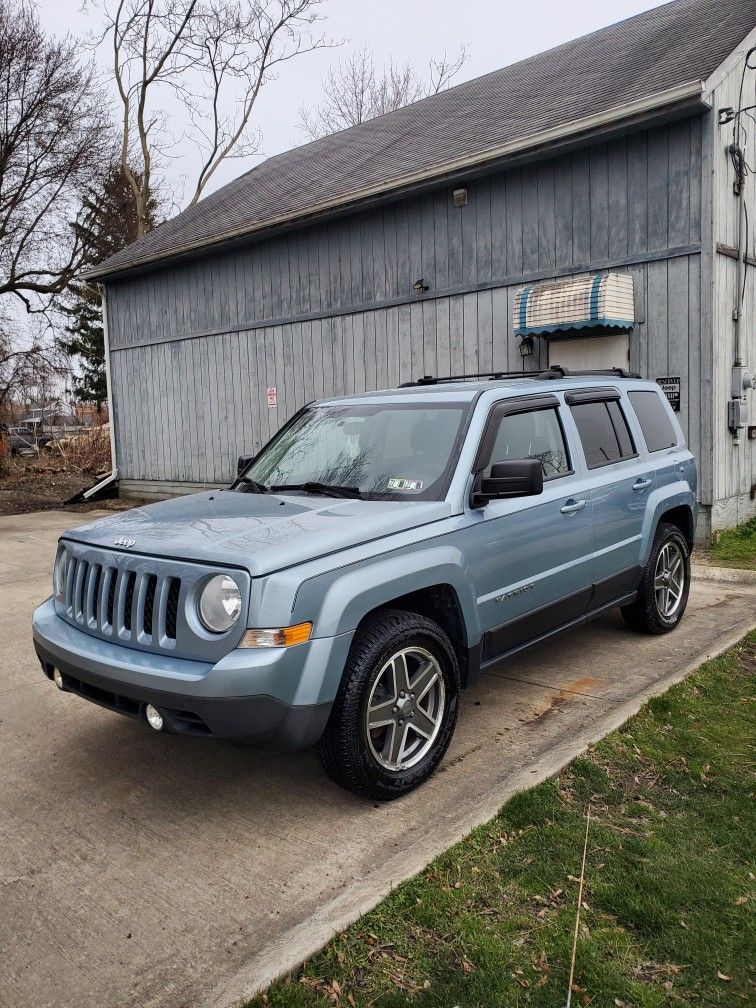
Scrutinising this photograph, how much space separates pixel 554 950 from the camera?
2537 mm

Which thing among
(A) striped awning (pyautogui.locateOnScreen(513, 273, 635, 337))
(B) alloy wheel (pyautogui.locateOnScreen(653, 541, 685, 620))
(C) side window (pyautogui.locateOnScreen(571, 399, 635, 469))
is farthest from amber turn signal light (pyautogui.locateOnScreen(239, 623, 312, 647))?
(A) striped awning (pyautogui.locateOnScreen(513, 273, 635, 337))

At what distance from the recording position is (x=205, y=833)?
333cm

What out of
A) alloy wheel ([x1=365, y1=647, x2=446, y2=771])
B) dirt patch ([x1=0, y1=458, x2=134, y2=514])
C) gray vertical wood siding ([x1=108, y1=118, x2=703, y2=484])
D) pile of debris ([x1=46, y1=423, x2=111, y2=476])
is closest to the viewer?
alloy wheel ([x1=365, y1=647, x2=446, y2=771])

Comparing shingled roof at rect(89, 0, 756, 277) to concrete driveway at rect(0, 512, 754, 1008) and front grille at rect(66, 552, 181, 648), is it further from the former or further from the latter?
front grille at rect(66, 552, 181, 648)

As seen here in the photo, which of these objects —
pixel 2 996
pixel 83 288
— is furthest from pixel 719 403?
pixel 83 288

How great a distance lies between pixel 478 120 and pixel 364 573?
10878 mm

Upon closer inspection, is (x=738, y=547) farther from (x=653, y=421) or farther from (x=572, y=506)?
(x=572, y=506)

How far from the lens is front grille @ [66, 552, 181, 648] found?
3.26m

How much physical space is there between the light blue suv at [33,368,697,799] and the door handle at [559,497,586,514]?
28mm

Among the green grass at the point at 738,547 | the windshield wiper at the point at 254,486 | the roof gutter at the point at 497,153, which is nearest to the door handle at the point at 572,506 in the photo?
the windshield wiper at the point at 254,486

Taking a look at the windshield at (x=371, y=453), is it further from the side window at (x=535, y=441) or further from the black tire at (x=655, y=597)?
the black tire at (x=655, y=597)

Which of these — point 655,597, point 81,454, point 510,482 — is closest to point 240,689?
point 510,482

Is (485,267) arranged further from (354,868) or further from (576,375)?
(354,868)

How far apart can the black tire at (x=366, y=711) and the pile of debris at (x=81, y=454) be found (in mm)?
20550
